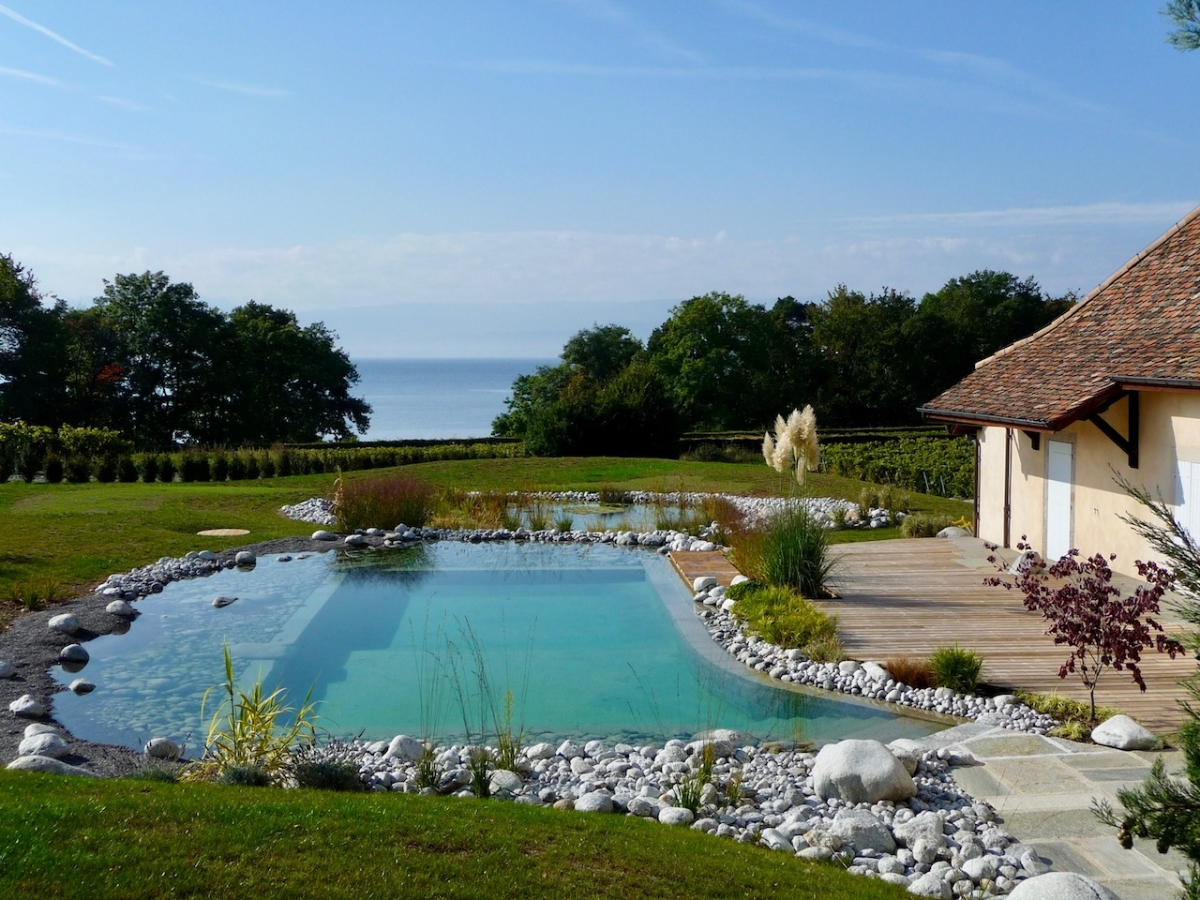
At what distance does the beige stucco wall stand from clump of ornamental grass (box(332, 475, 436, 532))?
A: 8.61 meters

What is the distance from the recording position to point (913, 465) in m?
22.4

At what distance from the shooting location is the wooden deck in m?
7.48

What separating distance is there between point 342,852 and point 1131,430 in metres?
9.41

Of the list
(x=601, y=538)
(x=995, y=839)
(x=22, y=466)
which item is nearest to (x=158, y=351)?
(x=22, y=466)

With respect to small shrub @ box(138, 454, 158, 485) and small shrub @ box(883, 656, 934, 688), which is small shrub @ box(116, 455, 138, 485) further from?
small shrub @ box(883, 656, 934, 688)

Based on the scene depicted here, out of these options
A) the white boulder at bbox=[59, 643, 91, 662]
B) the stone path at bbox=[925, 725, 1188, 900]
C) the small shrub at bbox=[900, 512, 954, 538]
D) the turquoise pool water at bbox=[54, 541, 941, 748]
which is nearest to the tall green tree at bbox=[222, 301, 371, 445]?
the turquoise pool water at bbox=[54, 541, 941, 748]

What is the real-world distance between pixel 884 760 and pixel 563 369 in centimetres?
3998

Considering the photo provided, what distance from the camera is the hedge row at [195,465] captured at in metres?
22.9

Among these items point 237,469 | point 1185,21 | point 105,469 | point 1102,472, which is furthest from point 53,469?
point 1185,21

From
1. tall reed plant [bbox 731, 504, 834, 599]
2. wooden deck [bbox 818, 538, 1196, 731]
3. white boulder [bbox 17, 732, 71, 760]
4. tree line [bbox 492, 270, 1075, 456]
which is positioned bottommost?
white boulder [bbox 17, 732, 71, 760]

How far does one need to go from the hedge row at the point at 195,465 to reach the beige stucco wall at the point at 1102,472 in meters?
15.0

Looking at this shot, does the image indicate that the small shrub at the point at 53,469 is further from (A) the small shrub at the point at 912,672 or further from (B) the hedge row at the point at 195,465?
(A) the small shrub at the point at 912,672

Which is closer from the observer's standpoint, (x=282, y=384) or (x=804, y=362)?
(x=282, y=384)

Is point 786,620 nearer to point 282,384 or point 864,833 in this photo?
point 864,833
